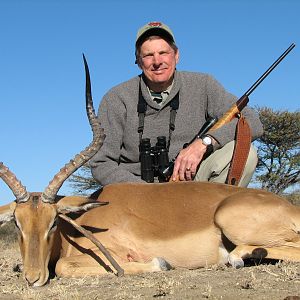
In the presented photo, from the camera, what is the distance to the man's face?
6.80 meters

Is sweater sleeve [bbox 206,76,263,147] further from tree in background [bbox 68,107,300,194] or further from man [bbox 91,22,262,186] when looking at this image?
tree in background [bbox 68,107,300,194]

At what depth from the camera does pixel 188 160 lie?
6121 millimetres

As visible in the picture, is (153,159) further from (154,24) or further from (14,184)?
(14,184)

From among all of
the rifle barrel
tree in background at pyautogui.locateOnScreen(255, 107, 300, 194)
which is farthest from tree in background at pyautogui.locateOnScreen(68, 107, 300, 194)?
the rifle barrel

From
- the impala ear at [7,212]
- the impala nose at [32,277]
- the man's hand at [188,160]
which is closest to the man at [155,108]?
the man's hand at [188,160]

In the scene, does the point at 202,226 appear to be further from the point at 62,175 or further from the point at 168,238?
the point at 62,175

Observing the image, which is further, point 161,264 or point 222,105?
point 222,105

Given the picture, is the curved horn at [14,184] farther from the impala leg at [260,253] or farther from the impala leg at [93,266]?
the impala leg at [260,253]

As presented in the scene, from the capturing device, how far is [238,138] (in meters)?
6.33

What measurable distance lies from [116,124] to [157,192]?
1.47 meters

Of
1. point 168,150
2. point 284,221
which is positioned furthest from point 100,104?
point 284,221

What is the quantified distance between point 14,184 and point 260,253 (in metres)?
2.13

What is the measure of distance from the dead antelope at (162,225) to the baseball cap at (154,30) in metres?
1.64

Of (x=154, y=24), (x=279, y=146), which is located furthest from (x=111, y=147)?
(x=279, y=146)
